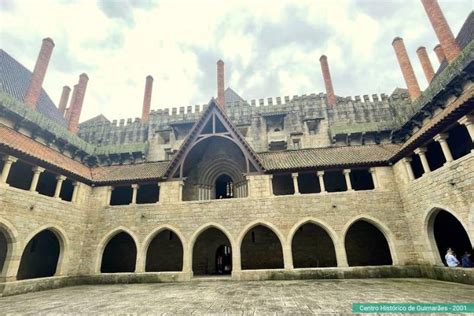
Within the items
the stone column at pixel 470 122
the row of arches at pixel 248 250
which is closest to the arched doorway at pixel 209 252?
the row of arches at pixel 248 250

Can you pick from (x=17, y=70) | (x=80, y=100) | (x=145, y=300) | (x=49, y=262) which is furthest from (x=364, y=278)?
(x=17, y=70)

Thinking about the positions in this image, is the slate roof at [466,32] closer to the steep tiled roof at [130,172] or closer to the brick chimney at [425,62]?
the brick chimney at [425,62]

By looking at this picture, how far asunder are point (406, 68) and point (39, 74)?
28.8 meters

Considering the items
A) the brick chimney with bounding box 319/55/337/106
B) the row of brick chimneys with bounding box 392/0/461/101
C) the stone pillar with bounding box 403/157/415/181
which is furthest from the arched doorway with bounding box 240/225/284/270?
the row of brick chimneys with bounding box 392/0/461/101

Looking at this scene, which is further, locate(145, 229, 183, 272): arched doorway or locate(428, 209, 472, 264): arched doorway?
locate(145, 229, 183, 272): arched doorway

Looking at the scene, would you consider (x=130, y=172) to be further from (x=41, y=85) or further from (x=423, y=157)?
(x=423, y=157)

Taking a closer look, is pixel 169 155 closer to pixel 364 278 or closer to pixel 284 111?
pixel 284 111

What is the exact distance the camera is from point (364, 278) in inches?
438

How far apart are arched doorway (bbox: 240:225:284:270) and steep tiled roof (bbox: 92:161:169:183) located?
23.6ft

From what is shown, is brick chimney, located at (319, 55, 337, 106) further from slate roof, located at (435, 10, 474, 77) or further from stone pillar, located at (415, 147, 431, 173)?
stone pillar, located at (415, 147, 431, 173)

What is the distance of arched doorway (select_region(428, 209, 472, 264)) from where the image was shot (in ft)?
40.0

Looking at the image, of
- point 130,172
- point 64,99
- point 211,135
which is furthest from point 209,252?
point 64,99

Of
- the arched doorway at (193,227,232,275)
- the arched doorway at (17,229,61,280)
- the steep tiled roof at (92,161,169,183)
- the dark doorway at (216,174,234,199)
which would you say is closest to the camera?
the arched doorway at (17,229,61,280)

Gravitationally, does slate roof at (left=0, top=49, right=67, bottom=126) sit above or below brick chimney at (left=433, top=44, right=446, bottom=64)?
below
